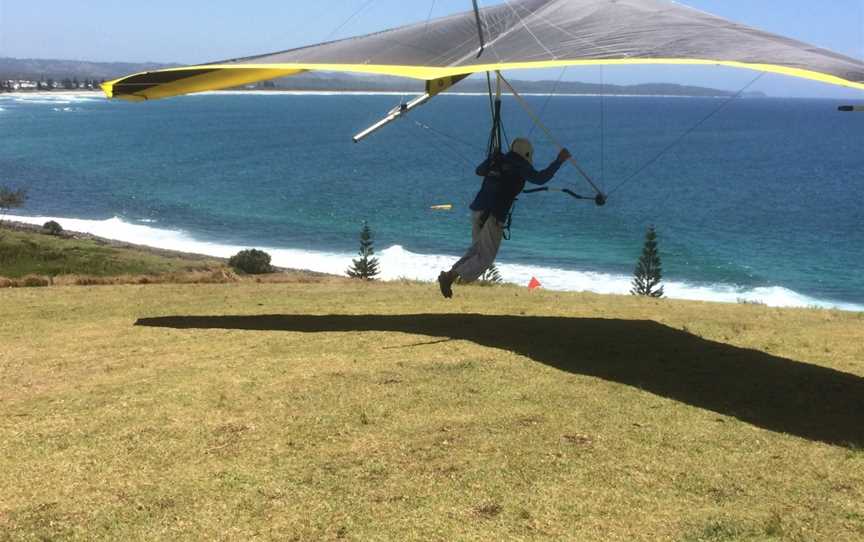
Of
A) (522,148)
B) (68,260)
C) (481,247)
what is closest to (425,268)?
(68,260)

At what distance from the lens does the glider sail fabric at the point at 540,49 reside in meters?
7.67

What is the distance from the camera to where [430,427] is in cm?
617

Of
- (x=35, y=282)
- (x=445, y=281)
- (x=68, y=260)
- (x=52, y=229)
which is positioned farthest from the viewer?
(x=52, y=229)

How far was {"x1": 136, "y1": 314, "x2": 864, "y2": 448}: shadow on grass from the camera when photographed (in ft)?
21.8

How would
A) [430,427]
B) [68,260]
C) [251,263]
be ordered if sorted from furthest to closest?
[251,263]
[68,260]
[430,427]

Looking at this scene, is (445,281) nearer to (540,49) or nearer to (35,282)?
(540,49)

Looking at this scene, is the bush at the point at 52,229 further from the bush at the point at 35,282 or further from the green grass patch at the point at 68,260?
the bush at the point at 35,282

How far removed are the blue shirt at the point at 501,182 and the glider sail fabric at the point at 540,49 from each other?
1006 mm

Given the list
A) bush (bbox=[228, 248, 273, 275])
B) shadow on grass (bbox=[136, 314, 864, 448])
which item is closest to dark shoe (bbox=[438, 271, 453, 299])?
shadow on grass (bbox=[136, 314, 864, 448])

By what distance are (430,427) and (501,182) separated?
3.76 m

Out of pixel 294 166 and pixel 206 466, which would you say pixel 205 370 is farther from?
pixel 294 166

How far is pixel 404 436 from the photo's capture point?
19.6 ft

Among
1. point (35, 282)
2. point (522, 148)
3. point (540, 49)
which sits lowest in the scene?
point (35, 282)

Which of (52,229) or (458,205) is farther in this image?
(458,205)
